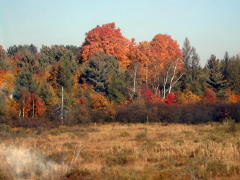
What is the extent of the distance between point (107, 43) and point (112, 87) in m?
18.3

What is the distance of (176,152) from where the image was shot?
1505 cm

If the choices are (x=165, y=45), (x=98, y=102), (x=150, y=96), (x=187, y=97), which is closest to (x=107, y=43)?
(x=165, y=45)

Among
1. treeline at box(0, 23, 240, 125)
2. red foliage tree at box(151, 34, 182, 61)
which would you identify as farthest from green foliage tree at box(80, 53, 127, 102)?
red foliage tree at box(151, 34, 182, 61)

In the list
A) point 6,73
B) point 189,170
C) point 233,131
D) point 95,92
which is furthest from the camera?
point 95,92

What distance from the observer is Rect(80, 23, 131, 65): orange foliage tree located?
60531 mm

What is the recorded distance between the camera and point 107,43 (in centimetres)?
6281

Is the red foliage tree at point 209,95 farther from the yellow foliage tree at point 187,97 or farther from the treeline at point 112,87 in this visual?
the yellow foliage tree at point 187,97

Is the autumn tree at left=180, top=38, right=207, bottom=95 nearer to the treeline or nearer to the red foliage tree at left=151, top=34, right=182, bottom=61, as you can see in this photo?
the treeline

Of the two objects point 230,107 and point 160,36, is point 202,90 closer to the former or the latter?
point 230,107

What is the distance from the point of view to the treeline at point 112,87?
3838 cm

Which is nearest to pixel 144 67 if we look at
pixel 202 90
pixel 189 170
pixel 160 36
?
pixel 202 90

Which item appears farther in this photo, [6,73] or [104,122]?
[6,73]

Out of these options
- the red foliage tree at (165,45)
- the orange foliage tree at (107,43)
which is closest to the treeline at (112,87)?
the orange foliage tree at (107,43)

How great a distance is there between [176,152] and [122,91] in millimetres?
31885
